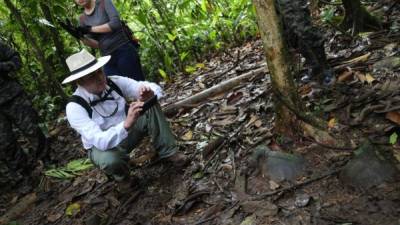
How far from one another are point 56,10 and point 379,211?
20.1ft

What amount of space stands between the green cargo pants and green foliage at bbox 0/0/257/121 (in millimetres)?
3565

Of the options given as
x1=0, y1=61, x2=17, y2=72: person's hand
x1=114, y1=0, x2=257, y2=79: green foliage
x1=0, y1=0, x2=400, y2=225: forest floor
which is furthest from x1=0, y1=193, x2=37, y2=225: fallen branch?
x1=114, y1=0, x2=257, y2=79: green foliage

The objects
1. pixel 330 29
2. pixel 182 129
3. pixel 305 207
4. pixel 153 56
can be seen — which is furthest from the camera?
pixel 153 56

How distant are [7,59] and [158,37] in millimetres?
3515

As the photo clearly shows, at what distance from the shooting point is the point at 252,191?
3688 mm

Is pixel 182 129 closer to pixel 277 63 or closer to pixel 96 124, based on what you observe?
pixel 96 124

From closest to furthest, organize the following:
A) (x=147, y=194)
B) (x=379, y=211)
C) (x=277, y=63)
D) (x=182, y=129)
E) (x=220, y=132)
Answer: (x=379, y=211) < (x=277, y=63) < (x=147, y=194) < (x=220, y=132) < (x=182, y=129)

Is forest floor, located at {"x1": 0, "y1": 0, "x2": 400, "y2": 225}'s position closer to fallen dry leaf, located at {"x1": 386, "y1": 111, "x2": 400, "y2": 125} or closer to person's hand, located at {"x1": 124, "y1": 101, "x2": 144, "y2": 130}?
fallen dry leaf, located at {"x1": 386, "y1": 111, "x2": 400, "y2": 125}

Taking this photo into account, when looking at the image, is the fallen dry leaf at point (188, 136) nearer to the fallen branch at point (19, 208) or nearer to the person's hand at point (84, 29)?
the person's hand at point (84, 29)

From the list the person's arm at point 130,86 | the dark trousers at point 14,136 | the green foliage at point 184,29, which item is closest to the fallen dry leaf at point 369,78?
the person's arm at point 130,86

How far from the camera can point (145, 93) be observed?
4.10m

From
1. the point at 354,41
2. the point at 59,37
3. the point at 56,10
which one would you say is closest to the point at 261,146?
the point at 354,41

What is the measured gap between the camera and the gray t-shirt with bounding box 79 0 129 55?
5.12m

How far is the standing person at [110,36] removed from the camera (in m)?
5.13
